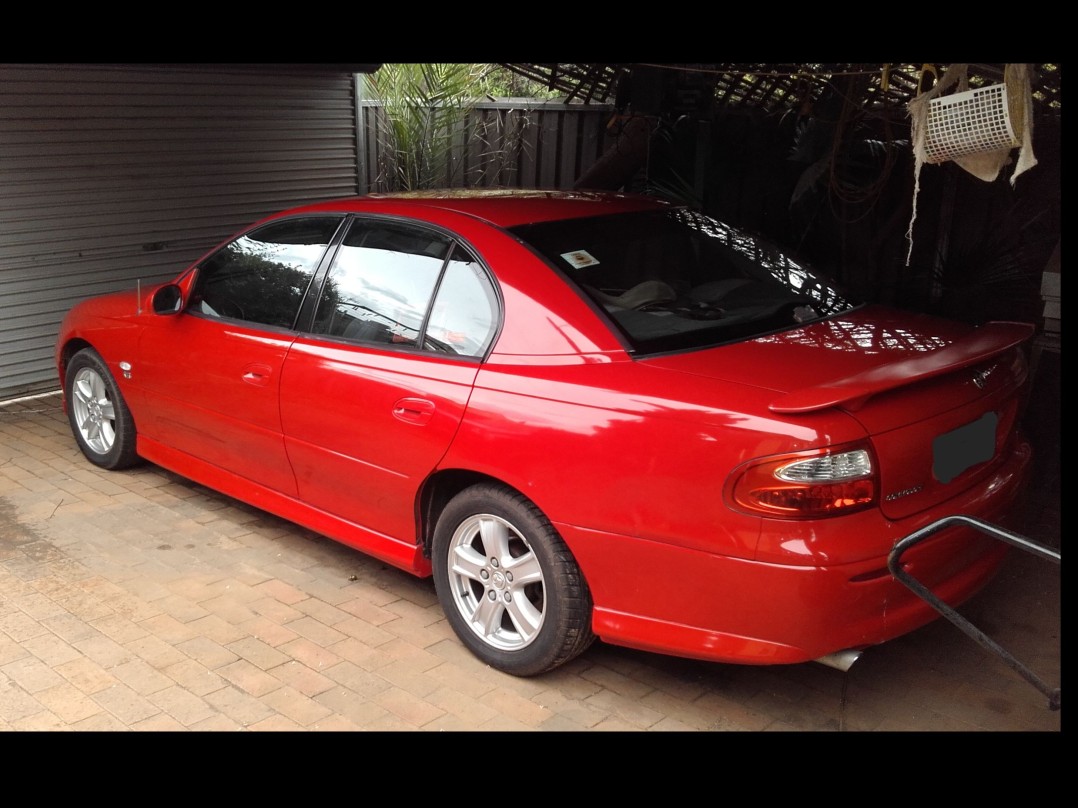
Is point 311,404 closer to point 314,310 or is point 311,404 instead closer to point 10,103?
point 314,310

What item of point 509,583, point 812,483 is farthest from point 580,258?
point 812,483

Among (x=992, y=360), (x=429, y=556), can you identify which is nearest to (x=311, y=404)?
(x=429, y=556)

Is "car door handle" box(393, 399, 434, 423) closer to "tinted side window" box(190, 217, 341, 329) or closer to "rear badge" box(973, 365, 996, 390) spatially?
"tinted side window" box(190, 217, 341, 329)

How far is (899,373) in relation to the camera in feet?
9.95

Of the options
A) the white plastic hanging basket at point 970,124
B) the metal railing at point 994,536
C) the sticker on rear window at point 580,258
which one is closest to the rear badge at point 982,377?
the metal railing at point 994,536

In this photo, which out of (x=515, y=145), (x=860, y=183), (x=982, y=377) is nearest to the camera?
(x=982, y=377)

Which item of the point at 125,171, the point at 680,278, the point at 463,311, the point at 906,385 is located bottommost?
the point at 906,385

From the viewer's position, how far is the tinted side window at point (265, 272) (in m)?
4.45

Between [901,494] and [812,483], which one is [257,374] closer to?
[812,483]

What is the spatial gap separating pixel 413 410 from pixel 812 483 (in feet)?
5.01

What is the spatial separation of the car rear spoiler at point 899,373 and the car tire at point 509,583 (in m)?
0.96

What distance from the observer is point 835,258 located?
7.05 meters

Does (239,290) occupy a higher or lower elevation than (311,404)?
higher
